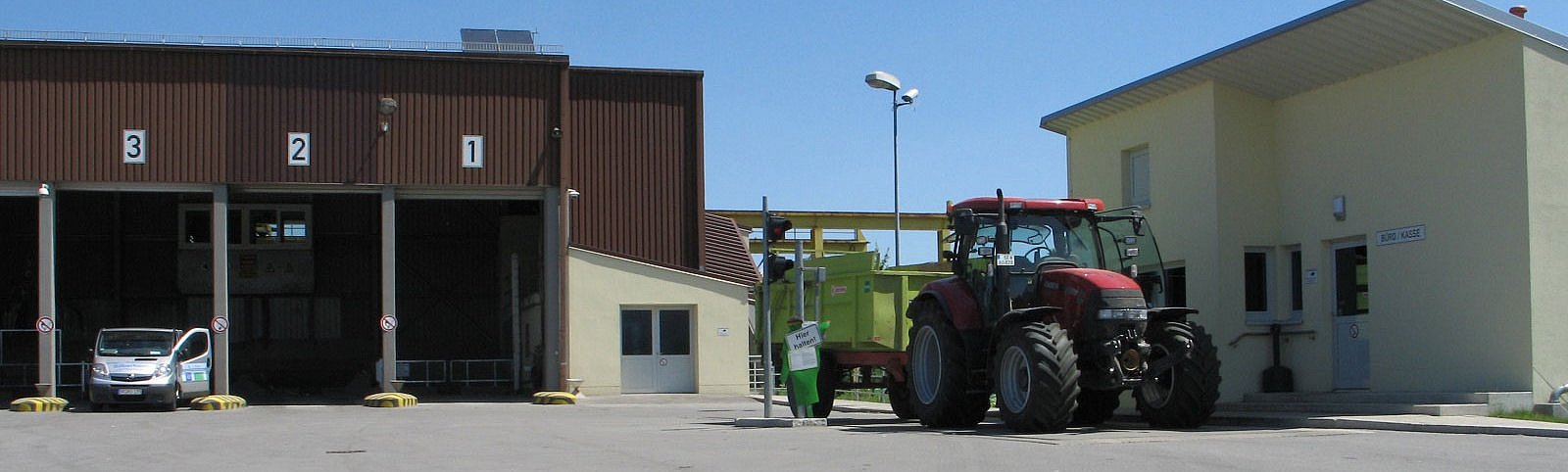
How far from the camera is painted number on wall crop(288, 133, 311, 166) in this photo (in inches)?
1089

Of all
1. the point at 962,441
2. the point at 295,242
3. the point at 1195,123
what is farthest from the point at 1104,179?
the point at 295,242

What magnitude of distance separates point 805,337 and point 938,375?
2010 mm

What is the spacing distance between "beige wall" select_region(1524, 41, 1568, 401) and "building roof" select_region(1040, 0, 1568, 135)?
1.47 ft

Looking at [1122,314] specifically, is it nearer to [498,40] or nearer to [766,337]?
[766,337]

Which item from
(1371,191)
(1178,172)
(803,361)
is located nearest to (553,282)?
(803,361)

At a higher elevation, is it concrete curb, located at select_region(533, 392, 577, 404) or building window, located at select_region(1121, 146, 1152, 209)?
building window, located at select_region(1121, 146, 1152, 209)

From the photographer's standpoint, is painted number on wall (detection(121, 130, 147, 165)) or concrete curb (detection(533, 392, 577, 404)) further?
concrete curb (detection(533, 392, 577, 404))

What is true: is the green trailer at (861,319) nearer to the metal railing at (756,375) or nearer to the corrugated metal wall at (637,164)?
the corrugated metal wall at (637,164)

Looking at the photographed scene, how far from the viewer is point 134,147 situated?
27.1 meters

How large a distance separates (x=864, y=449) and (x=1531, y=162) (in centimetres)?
814

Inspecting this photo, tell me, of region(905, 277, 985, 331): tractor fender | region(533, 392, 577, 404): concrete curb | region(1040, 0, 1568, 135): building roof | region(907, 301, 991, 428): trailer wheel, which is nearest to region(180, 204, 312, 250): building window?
region(533, 392, 577, 404): concrete curb

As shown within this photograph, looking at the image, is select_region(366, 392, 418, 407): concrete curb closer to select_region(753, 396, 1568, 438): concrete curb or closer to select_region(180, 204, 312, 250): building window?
select_region(180, 204, 312, 250): building window

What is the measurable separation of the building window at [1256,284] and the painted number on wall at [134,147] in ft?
61.4

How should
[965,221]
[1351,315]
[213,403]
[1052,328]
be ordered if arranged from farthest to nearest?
[213,403]
[1351,315]
[965,221]
[1052,328]
